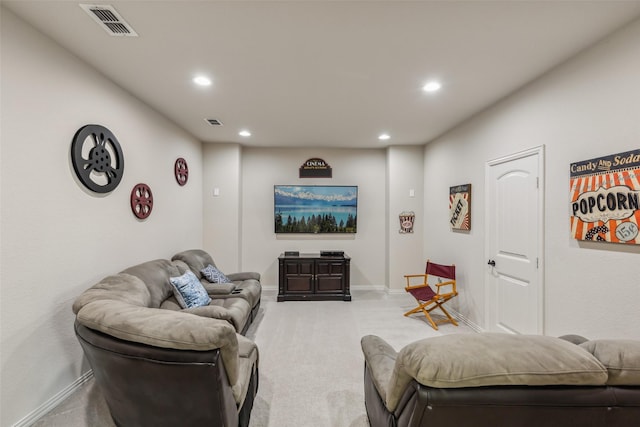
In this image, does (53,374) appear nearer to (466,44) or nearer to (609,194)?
(466,44)

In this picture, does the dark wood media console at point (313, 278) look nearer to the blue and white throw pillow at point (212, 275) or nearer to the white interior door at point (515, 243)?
the blue and white throw pillow at point (212, 275)

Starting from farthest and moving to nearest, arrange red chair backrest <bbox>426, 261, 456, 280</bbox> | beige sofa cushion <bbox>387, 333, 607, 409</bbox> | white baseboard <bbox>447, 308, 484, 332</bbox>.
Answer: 1. red chair backrest <bbox>426, 261, 456, 280</bbox>
2. white baseboard <bbox>447, 308, 484, 332</bbox>
3. beige sofa cushion <bbox>387, 333, 607, 409</bbox>

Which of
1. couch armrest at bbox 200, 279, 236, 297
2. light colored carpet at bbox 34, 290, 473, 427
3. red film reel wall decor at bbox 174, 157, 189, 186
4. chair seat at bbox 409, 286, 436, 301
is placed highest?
red film reel wall decor at bbox 174, 157, 189, 186

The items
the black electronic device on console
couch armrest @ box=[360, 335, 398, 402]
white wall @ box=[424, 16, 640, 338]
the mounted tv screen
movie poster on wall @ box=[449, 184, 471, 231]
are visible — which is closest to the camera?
couch armrest @ box=[360, 335, 398, 402]

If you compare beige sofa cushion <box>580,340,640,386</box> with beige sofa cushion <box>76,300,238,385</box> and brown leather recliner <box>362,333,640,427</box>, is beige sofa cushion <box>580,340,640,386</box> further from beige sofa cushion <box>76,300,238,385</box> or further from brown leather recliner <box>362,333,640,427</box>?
beige sofa cushion <box>76,300,238,385</box>

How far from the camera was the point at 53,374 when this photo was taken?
208 cm

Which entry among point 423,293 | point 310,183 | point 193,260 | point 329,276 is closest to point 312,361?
point 423,293

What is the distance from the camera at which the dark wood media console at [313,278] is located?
4.66 metres

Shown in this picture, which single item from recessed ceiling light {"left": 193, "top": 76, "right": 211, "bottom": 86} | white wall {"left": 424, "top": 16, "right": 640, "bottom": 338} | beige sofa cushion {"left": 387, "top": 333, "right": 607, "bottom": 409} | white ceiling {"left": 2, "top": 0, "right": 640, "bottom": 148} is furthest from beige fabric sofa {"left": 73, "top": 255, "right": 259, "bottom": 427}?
white wall {"left": 424, "top": 16, "right": 640, "bottom": 338}

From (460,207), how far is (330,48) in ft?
9.23

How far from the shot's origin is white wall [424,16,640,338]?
6.11ft

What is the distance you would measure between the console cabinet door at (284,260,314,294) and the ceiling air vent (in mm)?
3540

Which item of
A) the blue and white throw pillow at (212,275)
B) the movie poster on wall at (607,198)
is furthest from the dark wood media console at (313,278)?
the movie poster on wall at (607,198)

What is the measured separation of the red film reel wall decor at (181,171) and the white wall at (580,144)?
4.12m
